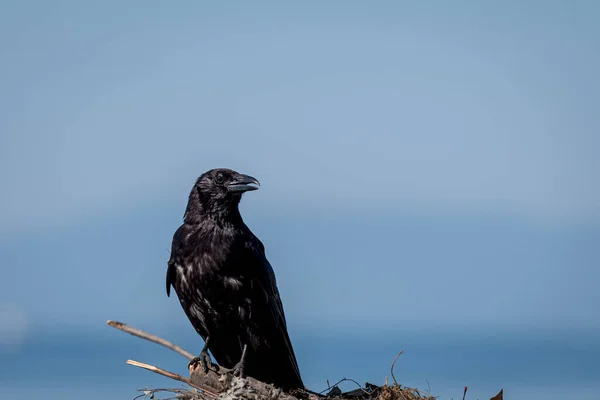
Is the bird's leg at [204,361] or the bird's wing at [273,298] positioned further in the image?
the bird's wing at [273,298]

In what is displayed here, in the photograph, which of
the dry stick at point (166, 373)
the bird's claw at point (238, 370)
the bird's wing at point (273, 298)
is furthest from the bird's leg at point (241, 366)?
the dry stick at point (166, 373)

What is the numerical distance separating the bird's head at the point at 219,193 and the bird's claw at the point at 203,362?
1645 mm

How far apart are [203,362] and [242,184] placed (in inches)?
84.0

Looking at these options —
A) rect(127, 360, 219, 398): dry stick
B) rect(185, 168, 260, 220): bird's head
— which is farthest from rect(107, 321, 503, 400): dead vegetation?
rect(185, 168, 260, 220): bird's head

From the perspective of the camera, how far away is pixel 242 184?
9.81 m

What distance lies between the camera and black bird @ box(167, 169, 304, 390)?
9.33 metres

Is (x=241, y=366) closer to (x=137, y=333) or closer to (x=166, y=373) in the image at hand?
(x=166, y=373)

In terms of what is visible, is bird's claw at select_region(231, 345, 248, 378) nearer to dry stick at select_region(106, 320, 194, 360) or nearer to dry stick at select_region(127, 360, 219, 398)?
dry stick at select_region(127, 360, 219, 398)

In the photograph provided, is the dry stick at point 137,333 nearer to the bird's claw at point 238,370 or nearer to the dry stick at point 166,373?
the dry stick at point 166,373

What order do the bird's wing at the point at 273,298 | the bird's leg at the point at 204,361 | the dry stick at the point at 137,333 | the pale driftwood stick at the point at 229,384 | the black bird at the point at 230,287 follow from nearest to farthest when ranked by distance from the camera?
1. the dry stick at the point at 137,333
2. the pale driftwood stick at the point at 229,384
3. the bird's leg at the point at 204,361
4. the black bird at the point at 230,287
5. the bird's wing at the point at 273,298

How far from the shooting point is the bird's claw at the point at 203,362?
9.02 meters

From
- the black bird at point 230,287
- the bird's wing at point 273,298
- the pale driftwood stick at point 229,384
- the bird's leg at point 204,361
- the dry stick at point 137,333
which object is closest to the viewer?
the dry stick at point 137,333

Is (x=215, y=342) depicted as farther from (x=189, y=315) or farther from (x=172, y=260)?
(x=172, y=260)

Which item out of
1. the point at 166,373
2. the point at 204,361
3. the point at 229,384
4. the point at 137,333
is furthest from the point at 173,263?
the point at 137,333
